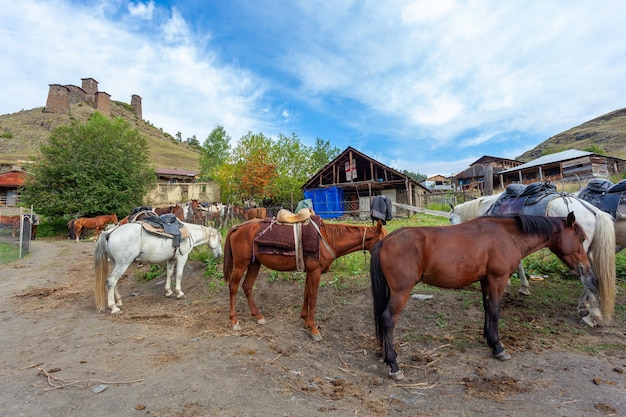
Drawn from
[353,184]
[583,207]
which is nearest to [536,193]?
[583,207]

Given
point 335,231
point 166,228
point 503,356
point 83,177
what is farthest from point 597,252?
point 83,177

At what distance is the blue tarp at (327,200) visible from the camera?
2230cm

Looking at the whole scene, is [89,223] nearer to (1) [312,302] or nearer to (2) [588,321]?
(1) [312,302]

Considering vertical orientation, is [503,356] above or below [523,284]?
below

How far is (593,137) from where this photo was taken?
64.0 meters

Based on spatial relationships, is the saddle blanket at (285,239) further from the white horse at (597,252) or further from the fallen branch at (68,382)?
the white horse at (597,252)

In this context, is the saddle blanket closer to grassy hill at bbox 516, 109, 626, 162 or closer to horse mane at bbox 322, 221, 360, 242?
horse mane at bbox 322, 221, 360, 242

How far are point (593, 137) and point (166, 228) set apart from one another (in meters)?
89.5

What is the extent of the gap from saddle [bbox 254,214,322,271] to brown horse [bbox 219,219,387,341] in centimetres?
6

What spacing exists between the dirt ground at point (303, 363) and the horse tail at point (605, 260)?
342 millimetres

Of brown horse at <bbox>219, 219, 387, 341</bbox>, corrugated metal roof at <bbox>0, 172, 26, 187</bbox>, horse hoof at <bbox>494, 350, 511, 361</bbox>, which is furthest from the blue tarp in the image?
corrugated metal roof at <bbox>0, 172, 26, 187</bbox>

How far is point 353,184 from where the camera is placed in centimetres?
2156

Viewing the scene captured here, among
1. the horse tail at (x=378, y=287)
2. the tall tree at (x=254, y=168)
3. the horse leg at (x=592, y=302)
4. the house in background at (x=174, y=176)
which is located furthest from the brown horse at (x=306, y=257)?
the house in background at (x=174, y=176)

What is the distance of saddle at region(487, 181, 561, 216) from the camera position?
4461 mm
